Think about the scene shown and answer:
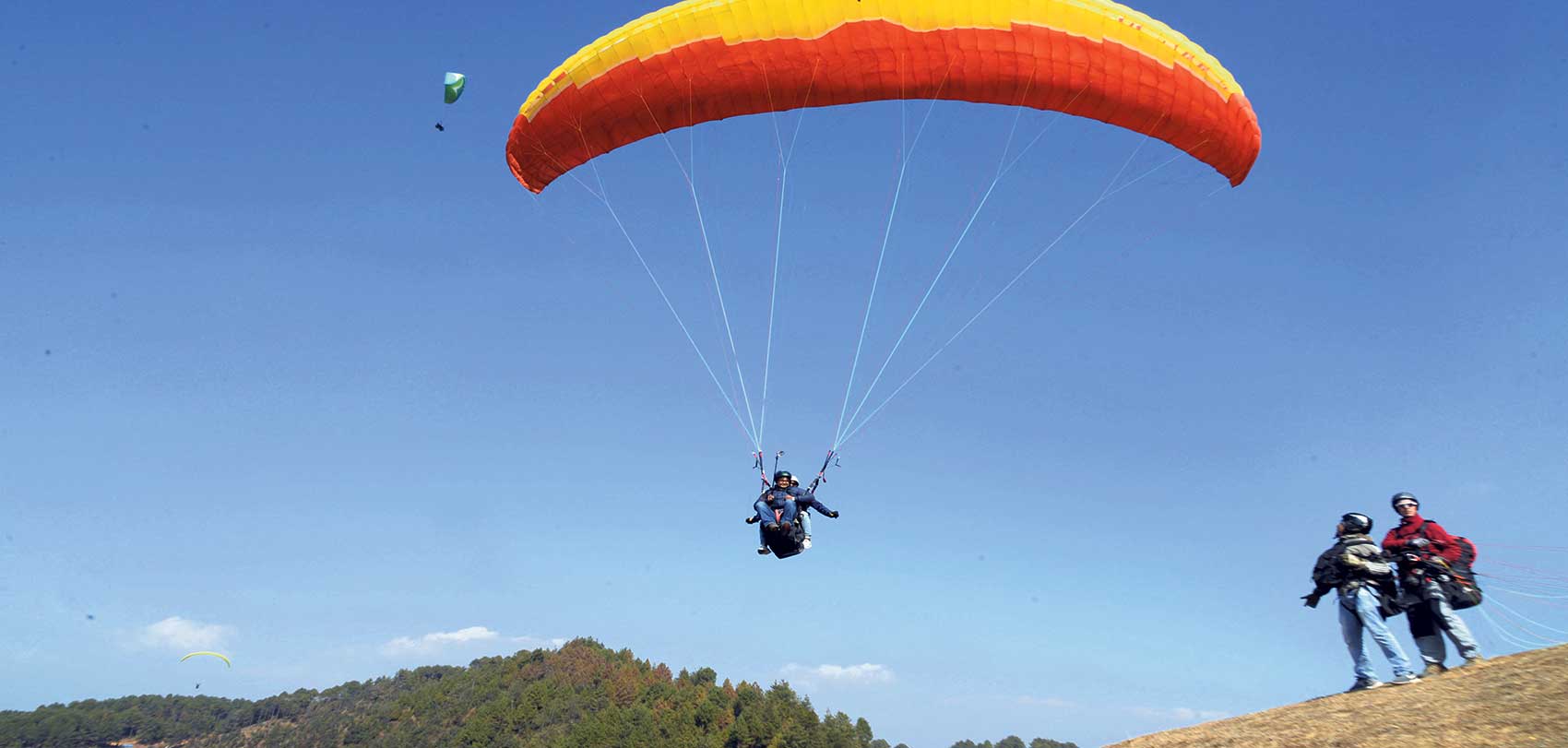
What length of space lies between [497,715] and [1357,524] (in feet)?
369

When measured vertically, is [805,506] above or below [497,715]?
below

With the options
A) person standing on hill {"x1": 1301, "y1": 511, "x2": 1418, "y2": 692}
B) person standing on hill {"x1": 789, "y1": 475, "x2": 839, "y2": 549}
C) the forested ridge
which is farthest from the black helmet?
the forested ridge

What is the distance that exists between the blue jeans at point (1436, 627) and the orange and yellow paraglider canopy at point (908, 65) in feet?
29.1

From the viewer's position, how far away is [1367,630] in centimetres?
1172

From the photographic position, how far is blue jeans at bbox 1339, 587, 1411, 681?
450 inches

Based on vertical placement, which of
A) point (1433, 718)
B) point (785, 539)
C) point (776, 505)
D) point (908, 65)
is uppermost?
point (908, 65)

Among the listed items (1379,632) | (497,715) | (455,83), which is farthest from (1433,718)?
(497,715)

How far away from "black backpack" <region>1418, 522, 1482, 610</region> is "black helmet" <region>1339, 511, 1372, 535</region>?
88 cm

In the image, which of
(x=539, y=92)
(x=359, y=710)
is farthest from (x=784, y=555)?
(x=359, y=710)

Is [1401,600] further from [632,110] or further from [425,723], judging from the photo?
[425,723]

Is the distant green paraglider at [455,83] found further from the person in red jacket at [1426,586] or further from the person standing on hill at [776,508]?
the person in red jacket at [1426,586]

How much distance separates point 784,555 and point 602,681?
116 metres

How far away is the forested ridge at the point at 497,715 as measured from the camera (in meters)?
91.8

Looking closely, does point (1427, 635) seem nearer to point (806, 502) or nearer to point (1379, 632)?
point (1379, 632)
